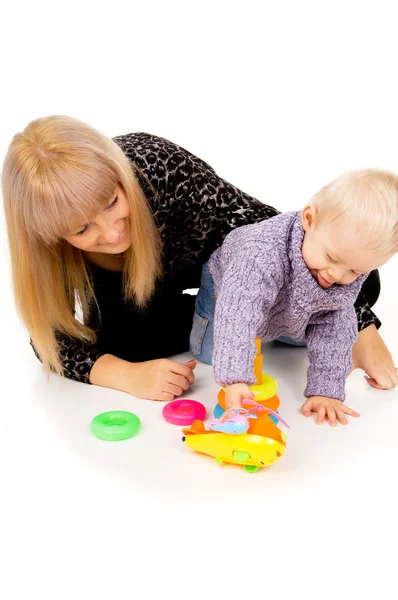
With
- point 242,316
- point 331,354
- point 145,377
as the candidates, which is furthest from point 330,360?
point 145,377

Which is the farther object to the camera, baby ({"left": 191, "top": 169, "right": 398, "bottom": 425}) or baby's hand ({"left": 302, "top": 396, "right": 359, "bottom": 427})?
baby's hand ({"left": 302, "top": 396, "right": 359, "bottom": 427})

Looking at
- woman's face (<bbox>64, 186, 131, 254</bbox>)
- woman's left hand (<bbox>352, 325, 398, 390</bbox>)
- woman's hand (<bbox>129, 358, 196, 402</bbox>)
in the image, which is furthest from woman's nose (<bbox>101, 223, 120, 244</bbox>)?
woman's left hand (<bbox>352, 325, 398, 390</bbox>)

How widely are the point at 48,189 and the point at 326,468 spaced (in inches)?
26.9

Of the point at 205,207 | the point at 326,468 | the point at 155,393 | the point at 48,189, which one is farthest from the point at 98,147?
the point at 326,468

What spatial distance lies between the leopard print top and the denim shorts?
0.04 m

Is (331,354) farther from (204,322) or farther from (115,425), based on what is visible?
(115,425)

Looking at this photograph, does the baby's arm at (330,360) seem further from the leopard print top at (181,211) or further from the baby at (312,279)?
the leopard print top at (181,211)

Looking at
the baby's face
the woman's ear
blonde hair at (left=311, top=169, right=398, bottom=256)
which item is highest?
blonde hair at (left=311, top=169, right=398, bottom=256)

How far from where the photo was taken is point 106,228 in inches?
52.7

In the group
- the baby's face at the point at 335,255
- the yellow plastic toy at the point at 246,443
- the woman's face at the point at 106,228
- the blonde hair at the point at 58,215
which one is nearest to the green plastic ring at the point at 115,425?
the yellow plastic toy at the point at 246,443

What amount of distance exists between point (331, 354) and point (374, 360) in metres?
0.18

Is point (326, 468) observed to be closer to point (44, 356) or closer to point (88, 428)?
point (88, 428)

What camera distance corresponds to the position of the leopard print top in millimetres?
1566

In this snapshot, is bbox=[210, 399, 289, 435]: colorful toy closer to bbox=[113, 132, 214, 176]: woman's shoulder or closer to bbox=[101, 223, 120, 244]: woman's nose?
bbox=[101, 223, 120, 244]: woman's nose
